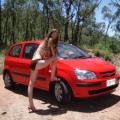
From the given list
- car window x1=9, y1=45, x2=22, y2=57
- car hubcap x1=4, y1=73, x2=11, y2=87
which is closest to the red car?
car window x1=9, y1=45, x2=22, y2=57

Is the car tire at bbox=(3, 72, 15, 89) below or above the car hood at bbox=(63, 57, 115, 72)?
below

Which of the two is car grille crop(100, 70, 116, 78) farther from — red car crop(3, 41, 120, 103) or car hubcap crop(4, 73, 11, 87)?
car hubcap crop(4, 73, 11, 87)

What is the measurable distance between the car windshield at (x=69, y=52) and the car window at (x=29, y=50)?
76 centimetres

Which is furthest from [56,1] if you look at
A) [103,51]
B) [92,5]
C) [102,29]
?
[102,29]

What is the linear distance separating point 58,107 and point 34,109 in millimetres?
624

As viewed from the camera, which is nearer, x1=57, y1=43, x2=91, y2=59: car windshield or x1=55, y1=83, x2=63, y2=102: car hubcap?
x1=55, y1=83, x2=63, y2=102: car hubcap

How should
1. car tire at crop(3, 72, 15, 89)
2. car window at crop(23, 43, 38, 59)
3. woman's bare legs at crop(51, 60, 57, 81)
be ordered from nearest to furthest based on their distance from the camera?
woman's bare legs at crop(51, 60, 57, 81) → car window at crop(23, 43, 38, 59) → car tire at crop(3, 72, 15, 89)

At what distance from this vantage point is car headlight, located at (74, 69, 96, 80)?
7.30m

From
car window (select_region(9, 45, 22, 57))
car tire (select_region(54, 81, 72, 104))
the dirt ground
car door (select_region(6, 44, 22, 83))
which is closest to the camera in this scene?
the dirt ground

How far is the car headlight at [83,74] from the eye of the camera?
7297 millimetres

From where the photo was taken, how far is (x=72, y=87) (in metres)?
7.38

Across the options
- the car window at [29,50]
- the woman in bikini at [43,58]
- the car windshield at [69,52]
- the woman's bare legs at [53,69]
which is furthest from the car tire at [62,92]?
the car window at [29,50]

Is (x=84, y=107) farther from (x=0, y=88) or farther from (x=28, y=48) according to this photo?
(x=0, y=88)

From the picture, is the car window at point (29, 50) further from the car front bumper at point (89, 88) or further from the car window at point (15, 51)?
the car front bumper at point (89, 88)
